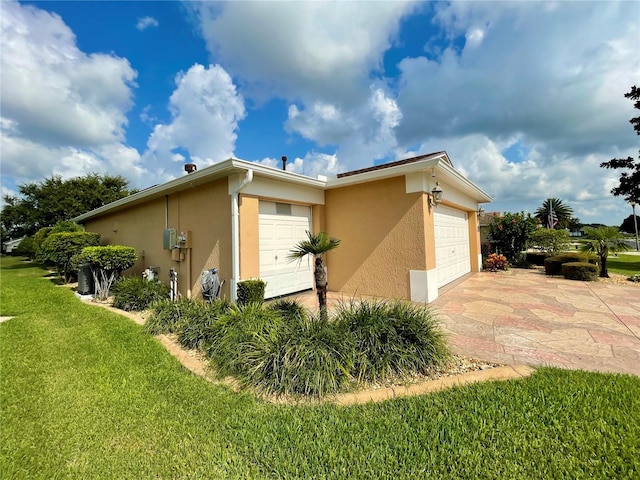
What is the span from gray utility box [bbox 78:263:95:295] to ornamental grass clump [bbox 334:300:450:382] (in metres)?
8.88

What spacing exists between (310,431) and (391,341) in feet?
5.37

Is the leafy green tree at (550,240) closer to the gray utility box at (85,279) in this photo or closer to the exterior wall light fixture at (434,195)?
the exterior wall light fixture at (434,195)

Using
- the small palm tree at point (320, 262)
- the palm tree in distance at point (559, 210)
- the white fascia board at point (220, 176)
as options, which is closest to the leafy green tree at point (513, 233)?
the white fascia board at point (220, 176)

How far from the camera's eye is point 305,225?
843 centimetres

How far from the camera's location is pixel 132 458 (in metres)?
2.08

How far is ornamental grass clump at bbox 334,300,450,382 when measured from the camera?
3.28 meters

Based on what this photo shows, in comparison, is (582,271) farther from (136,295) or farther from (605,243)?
(136,295)

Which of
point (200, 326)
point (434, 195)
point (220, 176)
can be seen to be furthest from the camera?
point (434, 195)

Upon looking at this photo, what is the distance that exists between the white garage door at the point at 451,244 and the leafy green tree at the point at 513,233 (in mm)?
4558

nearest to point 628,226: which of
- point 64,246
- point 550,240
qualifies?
point 550,240

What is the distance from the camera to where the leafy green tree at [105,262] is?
309 inches

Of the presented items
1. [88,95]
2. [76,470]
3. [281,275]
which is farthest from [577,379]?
[88,95]

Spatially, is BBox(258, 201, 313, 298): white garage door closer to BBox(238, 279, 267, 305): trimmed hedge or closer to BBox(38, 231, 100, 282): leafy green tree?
BBox(238, 279, 267, 305): trimmed hedge

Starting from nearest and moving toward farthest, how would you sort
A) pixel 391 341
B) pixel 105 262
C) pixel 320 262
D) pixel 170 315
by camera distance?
pixel 391 341
pixel 320 262
pixel 170 315
pixel 105 262
